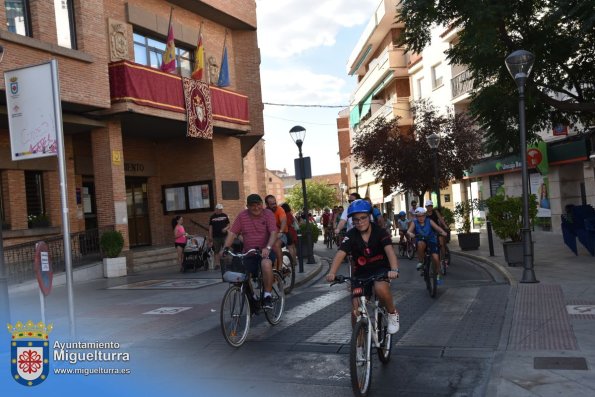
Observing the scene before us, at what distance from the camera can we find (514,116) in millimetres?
15086

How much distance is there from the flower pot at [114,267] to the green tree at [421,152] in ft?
42.1

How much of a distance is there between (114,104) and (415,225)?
33.5 ft

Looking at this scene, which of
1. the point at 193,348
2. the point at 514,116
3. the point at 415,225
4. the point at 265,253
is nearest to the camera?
the point at 193,348

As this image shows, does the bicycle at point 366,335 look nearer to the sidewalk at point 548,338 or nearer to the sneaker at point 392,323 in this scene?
the sneaker at point 392,323

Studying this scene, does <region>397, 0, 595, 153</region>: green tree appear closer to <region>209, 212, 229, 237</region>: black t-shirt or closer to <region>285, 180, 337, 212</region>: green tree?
<region>209, 212, 229, 237</region>: black t-shirt

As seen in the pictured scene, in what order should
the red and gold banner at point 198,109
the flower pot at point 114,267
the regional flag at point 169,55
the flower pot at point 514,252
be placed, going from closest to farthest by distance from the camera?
the flower pot at point 514,252
the flower pot at point 114,267
the regional flag at point 169,55
the red and gold banner at point 198,109

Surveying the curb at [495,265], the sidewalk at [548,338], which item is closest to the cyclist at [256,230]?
the sidewalk at [548,338]

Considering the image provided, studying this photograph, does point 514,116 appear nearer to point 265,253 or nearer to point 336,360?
point 265,253

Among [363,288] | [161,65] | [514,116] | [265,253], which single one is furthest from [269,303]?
[161,65]

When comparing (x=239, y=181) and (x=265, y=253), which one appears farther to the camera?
(x=239, y=181)

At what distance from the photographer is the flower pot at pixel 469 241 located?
1969cm

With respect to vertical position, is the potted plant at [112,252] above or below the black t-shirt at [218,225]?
below

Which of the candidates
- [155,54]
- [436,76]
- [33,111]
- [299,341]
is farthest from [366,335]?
[436,76]

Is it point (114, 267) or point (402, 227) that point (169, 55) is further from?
point (402, 227)
